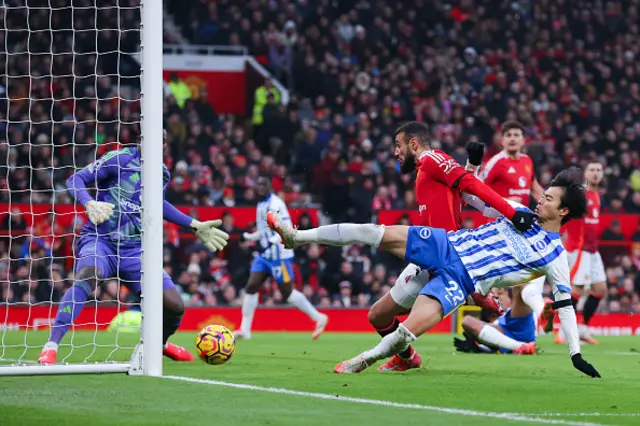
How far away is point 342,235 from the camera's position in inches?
302

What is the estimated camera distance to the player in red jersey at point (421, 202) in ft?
28.2

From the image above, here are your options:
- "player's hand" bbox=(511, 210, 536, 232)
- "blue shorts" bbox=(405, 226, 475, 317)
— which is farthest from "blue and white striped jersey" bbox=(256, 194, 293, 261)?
"player's hand" bbox=(511, 210, 536, 232)

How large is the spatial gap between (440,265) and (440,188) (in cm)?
122

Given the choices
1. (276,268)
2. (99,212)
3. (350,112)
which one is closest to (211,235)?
(99,212)

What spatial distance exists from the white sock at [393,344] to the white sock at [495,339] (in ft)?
11.5

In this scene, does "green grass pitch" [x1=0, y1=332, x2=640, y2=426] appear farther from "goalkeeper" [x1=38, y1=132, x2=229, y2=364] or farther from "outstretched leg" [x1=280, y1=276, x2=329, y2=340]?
"outstretched leg" [x1=280, y1=276, x2=329, y2=340]

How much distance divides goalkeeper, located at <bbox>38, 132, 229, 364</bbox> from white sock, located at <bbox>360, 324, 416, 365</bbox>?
5.24 feet

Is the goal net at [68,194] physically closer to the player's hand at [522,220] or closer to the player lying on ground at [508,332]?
the player's hand at [522,220]

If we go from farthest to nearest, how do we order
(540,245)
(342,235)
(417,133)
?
(417,133) → (540,245) → (342,235)

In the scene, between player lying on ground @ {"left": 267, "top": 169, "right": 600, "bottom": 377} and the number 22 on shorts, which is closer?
player lying on ground @ {"left": 267, "top": 169, "right": 600, "bottom": 377}

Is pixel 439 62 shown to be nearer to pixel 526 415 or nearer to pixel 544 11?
pixel 544 11

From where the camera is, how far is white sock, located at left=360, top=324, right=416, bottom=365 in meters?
7.71

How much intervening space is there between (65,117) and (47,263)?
510 centimetres

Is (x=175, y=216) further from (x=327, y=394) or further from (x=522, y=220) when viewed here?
(x=327, y=394)
